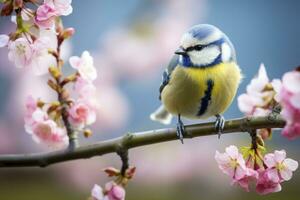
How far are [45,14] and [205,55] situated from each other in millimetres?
451

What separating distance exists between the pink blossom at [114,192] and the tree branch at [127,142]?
63 mm

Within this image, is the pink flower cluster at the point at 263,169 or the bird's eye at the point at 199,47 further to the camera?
the bird's eye at the point at 199,47

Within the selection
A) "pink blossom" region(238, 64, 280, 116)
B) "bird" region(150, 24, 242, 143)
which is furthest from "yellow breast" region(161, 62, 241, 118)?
"pink blossom" region(238, 64, 280, 116)

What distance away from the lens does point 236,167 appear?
996 millimetres

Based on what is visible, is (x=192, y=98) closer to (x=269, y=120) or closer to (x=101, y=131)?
(x=269, y=120)

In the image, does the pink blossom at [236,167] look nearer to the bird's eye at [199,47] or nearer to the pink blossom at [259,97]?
the pink blossom at [259,97]

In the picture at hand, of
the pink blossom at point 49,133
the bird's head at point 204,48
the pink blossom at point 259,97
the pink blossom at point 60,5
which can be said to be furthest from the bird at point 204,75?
the pink blossom at point 60,5

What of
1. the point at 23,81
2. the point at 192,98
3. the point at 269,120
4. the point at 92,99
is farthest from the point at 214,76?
the point at 23,81

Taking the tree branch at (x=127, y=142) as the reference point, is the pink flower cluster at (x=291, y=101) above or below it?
above

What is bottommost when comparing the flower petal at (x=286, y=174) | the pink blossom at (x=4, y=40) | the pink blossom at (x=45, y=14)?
the flower petal at (x=286, y=174)

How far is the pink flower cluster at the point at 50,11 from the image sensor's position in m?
0.92

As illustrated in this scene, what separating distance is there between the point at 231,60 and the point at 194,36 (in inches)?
5.5

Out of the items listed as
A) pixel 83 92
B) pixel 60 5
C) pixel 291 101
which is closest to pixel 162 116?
pixel 83 92

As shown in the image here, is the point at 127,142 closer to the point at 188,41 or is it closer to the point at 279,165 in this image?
the point at 279,165
